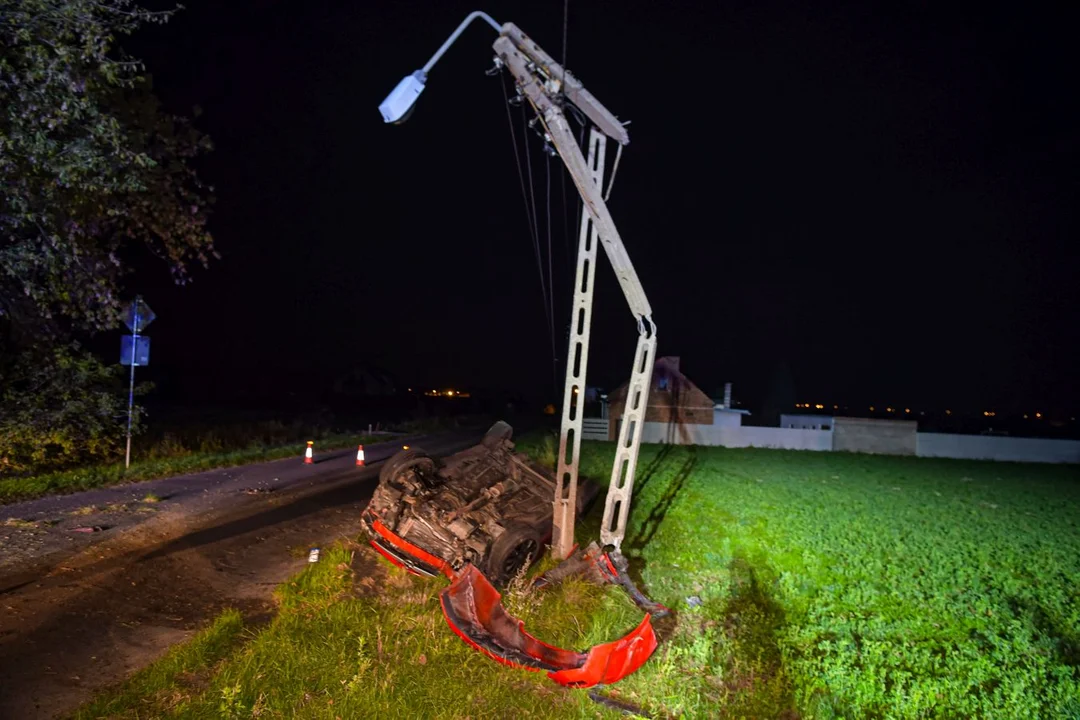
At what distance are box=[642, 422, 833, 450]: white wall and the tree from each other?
27006 millimetres

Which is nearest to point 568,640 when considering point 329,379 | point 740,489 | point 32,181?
point 32,181

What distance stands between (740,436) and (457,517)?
99.3ft

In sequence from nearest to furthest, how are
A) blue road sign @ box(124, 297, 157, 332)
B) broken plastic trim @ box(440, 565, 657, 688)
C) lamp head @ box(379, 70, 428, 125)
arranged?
broken plastic trim @ box(440, 565, 657, 688), lamp head @ box(379, 70, 428, 125), blue road sign @ box(124, 297, 157, 332)

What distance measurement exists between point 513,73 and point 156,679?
20.3 ft

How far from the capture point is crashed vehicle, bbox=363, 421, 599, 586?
7172mm

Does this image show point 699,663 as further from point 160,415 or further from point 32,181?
point 160,415

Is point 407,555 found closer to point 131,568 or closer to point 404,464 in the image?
point 404,464

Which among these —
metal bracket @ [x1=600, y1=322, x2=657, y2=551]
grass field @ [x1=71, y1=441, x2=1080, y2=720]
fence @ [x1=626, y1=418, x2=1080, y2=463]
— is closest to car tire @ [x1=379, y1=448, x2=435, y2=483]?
grass field @ [x1=71, y1=441, x2=1080, y2=720]

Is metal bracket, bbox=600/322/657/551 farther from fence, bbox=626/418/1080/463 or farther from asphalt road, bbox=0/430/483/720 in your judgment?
fence, bbox=626/418/1080/463

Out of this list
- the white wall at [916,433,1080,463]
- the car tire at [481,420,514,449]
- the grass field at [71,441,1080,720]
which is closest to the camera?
the grass field at [71,441,1080,720]

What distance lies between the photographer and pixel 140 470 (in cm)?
1260

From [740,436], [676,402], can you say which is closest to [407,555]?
[740,436]

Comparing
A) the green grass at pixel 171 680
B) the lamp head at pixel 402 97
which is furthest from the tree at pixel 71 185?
the green grass at pixel 171 680

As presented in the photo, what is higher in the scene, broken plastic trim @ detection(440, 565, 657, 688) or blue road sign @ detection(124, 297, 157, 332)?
blue road sign @ detection(124, 297, 157, 332)
